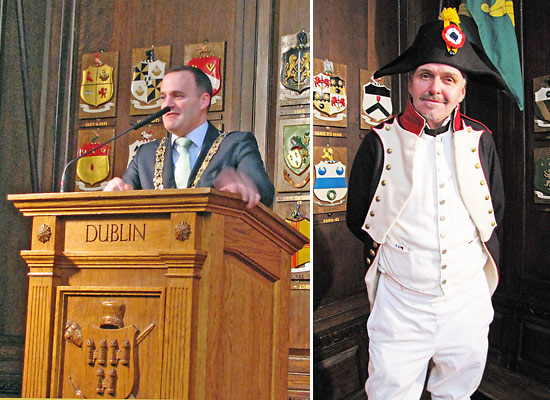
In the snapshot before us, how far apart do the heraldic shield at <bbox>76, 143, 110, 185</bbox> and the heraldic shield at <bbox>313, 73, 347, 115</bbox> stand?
982 mm

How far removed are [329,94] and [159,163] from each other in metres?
0.79

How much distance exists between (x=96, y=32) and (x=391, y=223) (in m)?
1.64

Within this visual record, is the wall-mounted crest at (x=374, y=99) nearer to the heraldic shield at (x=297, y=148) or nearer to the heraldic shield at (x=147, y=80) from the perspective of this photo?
the heraldic shield at (x=297, y=148)

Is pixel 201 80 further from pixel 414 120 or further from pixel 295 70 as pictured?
pixel 414 120

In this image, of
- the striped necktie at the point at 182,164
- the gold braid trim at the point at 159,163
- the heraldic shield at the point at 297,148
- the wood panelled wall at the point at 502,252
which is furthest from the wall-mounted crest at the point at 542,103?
the gold braid trim at the point at 159,163

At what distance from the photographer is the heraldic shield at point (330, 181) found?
2.16 m

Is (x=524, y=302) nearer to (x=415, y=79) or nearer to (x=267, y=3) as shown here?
(x=415, y=79)

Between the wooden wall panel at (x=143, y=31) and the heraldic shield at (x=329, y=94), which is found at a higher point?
the wooden wall panel at (x=143, y=31)

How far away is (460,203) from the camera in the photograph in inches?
76.7

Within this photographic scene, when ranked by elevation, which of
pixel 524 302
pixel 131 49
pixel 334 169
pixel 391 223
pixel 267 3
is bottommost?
pixel 524 302

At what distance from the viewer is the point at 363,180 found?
209cm

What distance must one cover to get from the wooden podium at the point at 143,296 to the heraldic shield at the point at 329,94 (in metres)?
0.48

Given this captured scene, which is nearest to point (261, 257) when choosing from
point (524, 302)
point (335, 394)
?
point (335, 394)

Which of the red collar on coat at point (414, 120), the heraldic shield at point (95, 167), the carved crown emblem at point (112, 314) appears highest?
the red collar on coat at point (414, 120)
